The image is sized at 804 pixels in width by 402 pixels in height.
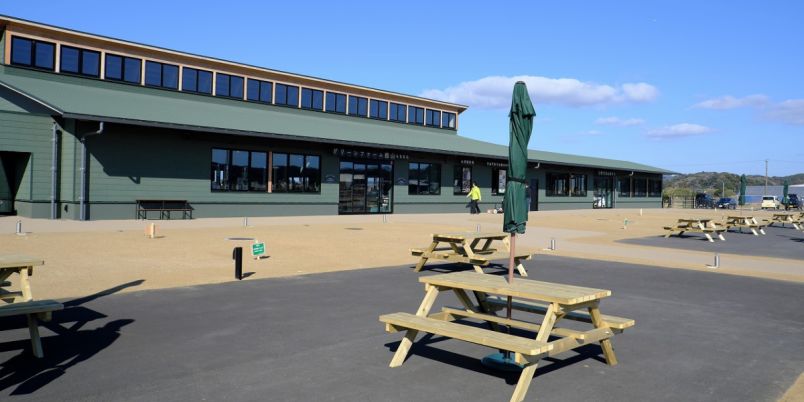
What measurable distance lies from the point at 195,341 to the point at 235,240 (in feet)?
35.8

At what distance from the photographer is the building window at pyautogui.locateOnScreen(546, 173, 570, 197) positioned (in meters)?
44.6

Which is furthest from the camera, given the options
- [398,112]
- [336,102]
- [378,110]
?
[398,112]

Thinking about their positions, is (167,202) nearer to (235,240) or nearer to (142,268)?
(235,240)

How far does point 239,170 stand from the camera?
89.0ft

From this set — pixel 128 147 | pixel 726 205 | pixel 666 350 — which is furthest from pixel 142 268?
pixel 726 205

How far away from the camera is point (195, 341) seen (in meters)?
6.21

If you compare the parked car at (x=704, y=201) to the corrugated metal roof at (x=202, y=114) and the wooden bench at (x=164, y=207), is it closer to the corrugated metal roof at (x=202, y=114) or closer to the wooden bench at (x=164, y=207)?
the corrugated metal roof at (x=202, y=114)

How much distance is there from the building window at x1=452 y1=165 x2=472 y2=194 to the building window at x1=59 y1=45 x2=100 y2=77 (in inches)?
793

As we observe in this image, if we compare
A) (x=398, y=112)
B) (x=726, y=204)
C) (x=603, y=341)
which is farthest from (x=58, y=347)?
(x=726, y=204)

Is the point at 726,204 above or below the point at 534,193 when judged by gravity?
below

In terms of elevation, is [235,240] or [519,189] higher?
[519,189]

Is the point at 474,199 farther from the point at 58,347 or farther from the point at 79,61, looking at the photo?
the point at 58,347

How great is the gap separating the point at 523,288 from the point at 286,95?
30771 millimetres

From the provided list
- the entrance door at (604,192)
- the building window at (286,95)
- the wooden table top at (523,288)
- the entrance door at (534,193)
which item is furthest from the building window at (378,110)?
the wooden table top at (523,288)
